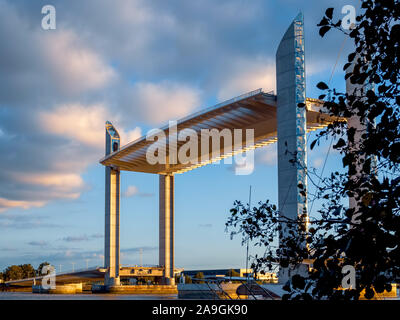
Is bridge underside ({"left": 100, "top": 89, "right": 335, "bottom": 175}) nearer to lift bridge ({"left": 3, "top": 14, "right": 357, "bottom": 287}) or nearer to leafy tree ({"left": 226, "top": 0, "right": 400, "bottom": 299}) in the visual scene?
lift bridge ({"left": 3, "top": 14, "right": 357, "bottom": 287})

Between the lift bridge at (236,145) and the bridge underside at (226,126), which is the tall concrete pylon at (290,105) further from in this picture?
the bridge underside at (226,126)

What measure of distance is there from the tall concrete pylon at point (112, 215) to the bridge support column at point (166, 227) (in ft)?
22.4

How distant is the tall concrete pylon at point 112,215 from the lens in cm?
7062

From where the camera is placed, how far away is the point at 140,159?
222 feet

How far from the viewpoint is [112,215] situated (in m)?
71.4

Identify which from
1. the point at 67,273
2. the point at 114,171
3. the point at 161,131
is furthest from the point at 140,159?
the point at 67,273

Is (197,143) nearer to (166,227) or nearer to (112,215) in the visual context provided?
(112,215)

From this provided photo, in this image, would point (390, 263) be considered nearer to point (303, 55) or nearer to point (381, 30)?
point (381, 30)

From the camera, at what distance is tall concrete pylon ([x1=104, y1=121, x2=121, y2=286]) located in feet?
232

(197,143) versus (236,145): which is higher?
(197,143)

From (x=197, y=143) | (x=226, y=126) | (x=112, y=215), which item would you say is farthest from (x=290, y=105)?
(x=112, y=215)

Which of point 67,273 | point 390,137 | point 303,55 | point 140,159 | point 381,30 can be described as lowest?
point 67,273

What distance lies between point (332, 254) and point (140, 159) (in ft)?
208

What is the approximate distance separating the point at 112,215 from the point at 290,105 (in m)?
37.2
